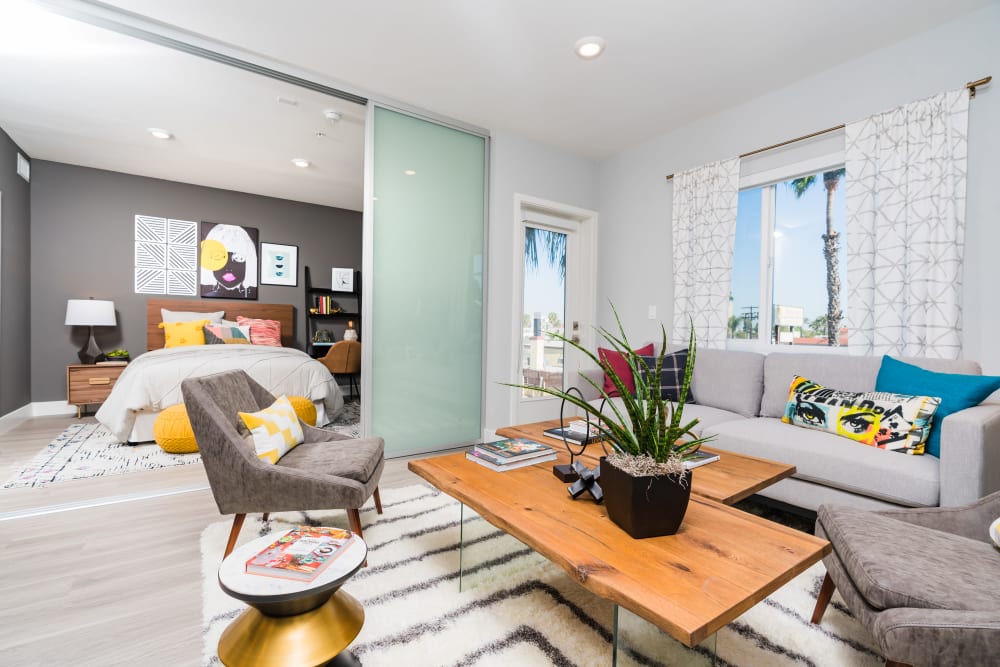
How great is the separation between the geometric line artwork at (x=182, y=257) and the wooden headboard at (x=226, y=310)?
0.38 m

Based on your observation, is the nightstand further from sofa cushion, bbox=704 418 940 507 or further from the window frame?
the window frame

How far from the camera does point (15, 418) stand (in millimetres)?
A: 4043

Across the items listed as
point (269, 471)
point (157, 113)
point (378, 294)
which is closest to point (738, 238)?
point (378, 294)

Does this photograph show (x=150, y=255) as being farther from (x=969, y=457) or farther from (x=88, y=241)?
(x=969, y=457)

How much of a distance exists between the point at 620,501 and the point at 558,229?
11.5 ft

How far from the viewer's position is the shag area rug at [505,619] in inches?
50.5

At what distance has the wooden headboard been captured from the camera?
4.91 m

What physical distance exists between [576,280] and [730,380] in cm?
185

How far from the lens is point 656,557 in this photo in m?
1.05

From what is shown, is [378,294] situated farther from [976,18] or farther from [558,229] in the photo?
[976,18]

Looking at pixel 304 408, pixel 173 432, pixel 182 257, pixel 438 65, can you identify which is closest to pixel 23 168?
pixel 182 257

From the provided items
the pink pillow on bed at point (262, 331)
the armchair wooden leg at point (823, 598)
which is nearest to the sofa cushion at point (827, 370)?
the armchair wooden leg at point (823, 598)

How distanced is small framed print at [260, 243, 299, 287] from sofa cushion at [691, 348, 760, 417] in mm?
4933

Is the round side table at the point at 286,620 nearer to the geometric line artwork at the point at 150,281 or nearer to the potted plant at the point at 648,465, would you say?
the potted plant at the point at 648,465
